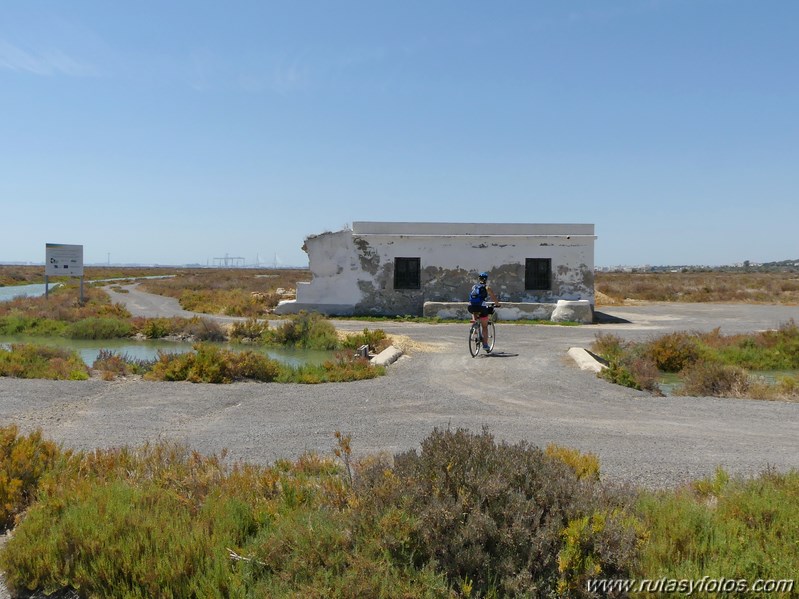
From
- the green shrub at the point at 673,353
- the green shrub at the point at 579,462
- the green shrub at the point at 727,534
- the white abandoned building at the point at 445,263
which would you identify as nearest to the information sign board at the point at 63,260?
the white abandoned building at the point at 445,263

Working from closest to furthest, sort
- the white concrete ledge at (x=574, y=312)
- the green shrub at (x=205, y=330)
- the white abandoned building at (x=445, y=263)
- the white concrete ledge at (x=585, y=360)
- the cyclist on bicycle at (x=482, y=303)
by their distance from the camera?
the white concrete ledge at (x=585, y=360) < the cyclist on bicycle at (x=482, y=303) < the green shrub at (x=205, y=330) < the white concrete ledge at (x=574, y=312) < the white abandoned building at (x=445, y=263)

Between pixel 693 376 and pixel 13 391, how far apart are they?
1246cm

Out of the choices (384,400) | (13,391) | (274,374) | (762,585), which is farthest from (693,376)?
(13,391)

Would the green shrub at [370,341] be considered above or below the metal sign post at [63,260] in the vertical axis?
below

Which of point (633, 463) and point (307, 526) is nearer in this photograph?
point (307, 526)

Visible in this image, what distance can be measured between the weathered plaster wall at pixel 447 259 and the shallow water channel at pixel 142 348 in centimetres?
662

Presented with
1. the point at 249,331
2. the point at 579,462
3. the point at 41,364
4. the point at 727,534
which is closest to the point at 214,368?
the point at 41,364

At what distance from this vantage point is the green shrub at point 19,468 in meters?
4.96

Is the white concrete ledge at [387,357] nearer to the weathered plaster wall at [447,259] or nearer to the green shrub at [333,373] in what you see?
the green shrub at [333,373]

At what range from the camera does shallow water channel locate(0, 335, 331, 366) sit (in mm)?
17906

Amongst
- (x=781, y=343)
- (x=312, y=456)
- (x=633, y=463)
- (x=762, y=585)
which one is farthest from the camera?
(x=781, y=343)

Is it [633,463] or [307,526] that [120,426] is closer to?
[307,526]

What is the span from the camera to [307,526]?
4.05 metres

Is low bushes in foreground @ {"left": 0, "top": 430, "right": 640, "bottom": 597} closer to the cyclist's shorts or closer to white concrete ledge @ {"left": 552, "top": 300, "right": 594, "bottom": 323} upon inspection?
the cyclist's shorts
